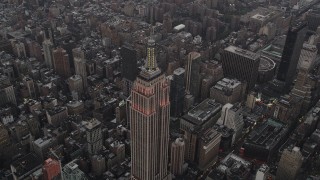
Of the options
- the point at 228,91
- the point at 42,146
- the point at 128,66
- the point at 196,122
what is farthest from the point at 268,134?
the point at 42,146

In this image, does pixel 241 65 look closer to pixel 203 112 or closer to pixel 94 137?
pixel 203 112

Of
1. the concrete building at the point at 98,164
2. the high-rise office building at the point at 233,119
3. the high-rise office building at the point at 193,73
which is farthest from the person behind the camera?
the high-rise office building at the point at 193,73

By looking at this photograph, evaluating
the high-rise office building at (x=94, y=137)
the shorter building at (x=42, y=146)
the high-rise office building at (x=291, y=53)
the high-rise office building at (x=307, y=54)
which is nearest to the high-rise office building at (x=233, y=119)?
the high-rise office building at (x=291, y=53)

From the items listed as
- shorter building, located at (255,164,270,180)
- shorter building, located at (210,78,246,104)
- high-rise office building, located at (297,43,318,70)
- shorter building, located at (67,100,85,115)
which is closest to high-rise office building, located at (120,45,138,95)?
shorter building, located at (67,100,85,115)

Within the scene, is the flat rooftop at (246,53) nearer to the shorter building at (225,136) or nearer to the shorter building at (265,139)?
the shorter building at (265,139)

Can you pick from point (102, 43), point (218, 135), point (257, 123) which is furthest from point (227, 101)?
point (102, 43)

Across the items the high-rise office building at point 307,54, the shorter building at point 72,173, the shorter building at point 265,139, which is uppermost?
the high-rise office building at point 307,54

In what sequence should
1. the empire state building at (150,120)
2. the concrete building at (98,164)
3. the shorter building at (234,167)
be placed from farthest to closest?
the concrete building at (98,164)
the shorter building at (234,167)
the empire state building at (150,120)
